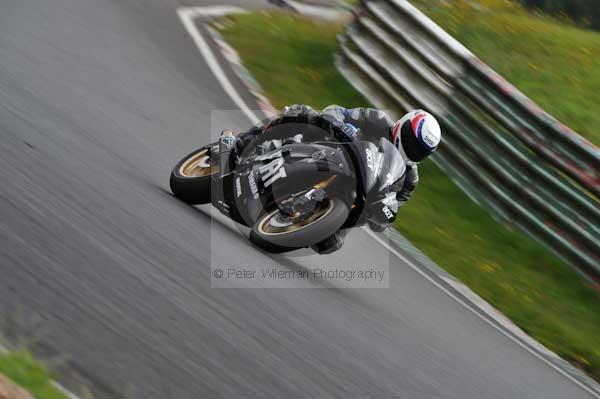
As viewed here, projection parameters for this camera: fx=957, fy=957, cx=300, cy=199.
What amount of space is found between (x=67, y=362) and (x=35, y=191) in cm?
178

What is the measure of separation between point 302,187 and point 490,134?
4097 mm

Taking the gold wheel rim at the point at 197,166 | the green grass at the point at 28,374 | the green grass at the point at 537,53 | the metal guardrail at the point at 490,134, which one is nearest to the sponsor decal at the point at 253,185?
the gold wheel rim at the point at 197,166

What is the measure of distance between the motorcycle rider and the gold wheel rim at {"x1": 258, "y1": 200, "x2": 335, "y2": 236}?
1.03 feet

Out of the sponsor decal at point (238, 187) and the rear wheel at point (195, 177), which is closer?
the sponsor decal at point (238, 187)

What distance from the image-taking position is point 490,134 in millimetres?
9641

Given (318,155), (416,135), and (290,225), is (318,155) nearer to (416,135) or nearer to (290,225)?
(290,225)

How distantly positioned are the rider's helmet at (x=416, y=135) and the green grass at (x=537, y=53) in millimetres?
4580

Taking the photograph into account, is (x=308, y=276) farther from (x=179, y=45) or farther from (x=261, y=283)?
(x=179, y=45)

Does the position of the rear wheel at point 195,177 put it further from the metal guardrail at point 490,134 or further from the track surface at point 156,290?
the metal guardrail at point 490,134

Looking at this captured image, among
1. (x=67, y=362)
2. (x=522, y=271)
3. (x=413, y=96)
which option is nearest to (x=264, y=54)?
(x=413, y=96)

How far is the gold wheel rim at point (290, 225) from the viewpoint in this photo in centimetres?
597

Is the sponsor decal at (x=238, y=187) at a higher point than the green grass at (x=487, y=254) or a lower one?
higher

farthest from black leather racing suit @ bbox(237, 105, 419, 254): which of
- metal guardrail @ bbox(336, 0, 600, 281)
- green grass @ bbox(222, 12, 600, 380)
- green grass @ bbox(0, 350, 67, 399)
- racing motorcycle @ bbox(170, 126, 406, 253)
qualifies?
green grass @ bbox(0, 350, 67, 399)

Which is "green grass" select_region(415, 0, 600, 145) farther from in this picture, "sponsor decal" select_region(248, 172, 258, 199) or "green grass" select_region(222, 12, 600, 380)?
"sponsor decal" select_region(248, 172, 258, 199)
